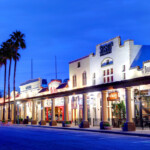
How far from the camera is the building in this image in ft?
102

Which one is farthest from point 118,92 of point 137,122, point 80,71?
point 80,71

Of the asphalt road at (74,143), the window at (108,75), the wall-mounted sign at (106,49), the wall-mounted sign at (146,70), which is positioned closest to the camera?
the asphalt road at (74,143)

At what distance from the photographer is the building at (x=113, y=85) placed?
102ft

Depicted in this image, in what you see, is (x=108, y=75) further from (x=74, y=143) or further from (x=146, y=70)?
(x=74, y=143)

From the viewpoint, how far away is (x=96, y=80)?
134ft

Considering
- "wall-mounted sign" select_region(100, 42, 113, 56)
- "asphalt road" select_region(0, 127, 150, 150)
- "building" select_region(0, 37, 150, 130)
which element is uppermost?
"wall-mounted sign" select_region(100, 42, 113, 56)

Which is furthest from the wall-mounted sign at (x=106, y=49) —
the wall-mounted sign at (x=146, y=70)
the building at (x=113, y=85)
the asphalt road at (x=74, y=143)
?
the asphalt road at (x=74, y=143)

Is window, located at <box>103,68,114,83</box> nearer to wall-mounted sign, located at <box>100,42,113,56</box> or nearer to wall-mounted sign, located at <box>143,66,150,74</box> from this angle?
wall-mounted sign, located at <box>100,42,113,56</box>

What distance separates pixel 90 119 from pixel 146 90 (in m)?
11.8

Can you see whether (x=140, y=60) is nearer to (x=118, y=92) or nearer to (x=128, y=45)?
(x=128, y=45)

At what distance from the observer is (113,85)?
3103 cm

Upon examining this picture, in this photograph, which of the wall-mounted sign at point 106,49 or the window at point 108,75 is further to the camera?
the wall-mounted sign at point 106,49

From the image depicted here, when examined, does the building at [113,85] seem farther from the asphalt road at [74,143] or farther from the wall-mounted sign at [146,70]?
the asphalt road at [74,143]

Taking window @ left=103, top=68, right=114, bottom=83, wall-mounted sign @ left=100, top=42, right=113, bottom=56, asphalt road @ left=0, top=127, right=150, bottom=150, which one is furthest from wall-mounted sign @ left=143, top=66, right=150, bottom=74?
asphalt road @ left=0, top=127, right=150, bottom=150
